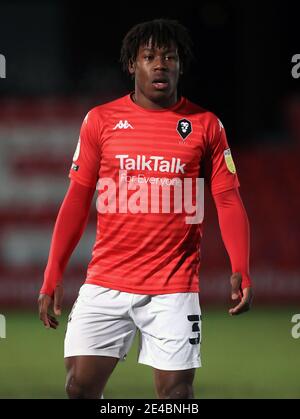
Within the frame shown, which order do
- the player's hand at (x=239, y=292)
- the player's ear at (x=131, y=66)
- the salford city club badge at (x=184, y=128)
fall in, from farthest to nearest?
1. the player's ear at (x=131, y=66)
2. the salford city club badge at (x=184, y=128)
3. the player's hand at (x=239, y=292)

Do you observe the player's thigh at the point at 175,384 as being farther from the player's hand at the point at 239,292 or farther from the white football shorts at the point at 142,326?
the player's hand at the point at 239,292

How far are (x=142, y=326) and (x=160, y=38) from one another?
1554 mm

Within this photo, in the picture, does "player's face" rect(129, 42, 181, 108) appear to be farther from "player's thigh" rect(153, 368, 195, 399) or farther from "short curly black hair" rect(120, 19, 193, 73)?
"player's thigh" rect(153, 368, 195, 399)

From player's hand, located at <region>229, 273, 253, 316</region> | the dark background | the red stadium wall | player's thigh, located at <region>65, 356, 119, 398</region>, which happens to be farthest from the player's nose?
the dark background

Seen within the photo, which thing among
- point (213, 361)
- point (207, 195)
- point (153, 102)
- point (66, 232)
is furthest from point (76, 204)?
point (207, 195)

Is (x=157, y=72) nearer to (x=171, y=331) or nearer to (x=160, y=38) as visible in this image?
(x=160, y=38)

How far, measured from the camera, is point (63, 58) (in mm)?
18578

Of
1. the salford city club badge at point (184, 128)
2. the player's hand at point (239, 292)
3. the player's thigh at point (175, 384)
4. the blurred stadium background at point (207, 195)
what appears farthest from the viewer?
the blurred stadium background at point (207, 195)

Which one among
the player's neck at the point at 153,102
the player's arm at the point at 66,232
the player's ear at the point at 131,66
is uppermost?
the player's ear at the point at 131,66

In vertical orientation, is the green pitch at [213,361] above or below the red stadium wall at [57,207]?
below

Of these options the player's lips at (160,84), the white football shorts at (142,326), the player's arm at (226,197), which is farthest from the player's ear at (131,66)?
the white football shorts at (142,326)

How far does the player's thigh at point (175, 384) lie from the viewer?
618 cm

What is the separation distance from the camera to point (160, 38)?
6.43 meters

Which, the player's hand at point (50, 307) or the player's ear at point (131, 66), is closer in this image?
the player's hand at point (50, 307)
